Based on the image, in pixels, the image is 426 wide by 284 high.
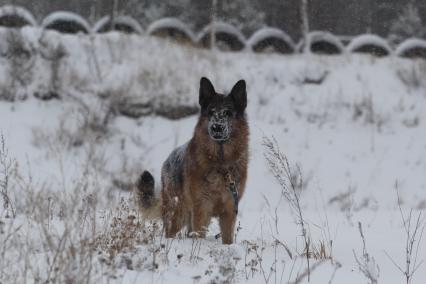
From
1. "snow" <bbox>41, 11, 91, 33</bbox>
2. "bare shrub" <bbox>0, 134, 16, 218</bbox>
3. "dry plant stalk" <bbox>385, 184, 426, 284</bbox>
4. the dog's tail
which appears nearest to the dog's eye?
the dog's tail

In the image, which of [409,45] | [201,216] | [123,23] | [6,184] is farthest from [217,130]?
[409,45]

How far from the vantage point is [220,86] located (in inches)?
625

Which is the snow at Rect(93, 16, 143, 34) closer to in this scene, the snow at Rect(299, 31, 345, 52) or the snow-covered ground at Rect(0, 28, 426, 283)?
the snow-covered ground at Rect(0, 28, 426, 283)

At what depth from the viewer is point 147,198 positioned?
6.24 metres

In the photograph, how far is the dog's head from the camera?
555 cm

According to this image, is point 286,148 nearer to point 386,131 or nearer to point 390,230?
point 386,131

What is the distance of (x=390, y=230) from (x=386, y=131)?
8.93 meters

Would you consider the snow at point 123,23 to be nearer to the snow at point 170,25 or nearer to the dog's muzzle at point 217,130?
the snow at point 170,25

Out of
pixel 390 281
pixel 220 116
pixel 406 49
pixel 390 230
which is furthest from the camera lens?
pixel 406 49

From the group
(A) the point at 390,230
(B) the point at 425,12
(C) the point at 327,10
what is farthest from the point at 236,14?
(A) the point at 390,230

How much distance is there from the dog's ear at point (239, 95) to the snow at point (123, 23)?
13.3 metres

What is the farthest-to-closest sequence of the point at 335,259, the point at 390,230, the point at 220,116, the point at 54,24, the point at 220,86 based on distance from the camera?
1. the point at 54,24
2. the point at 220,86
3. the point at 390,230
4. the point at 220,116
5. the point at 335,259

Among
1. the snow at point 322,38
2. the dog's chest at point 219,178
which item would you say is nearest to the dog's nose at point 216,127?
the dog's chest at point 219,178

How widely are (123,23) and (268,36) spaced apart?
460cm
